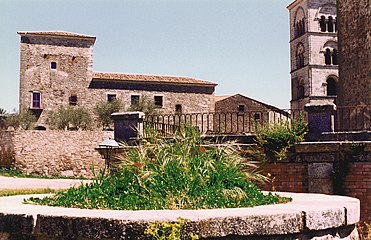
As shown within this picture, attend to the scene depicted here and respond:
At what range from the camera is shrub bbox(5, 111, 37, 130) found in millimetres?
36156

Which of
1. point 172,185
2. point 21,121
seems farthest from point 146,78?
point 172,185

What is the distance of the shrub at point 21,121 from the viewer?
3616 centimetres

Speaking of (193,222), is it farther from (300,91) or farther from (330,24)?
(330,24)

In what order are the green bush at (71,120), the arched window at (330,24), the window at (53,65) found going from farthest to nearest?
1. the arched window at (330,24)
2. the window at (53,65)
3. the green bush at (71,120)

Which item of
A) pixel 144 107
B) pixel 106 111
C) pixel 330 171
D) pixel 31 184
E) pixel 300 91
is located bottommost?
pixel 31 184

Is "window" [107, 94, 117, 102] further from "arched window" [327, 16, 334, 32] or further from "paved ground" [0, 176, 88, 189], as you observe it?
"arched window" [327, 16, 334, 32]

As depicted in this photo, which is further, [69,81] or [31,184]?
[69,81]

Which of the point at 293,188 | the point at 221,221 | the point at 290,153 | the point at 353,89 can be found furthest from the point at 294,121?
the point at 353,89

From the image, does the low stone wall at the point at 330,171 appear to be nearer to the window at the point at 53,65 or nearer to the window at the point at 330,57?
the window at the point at 53,65

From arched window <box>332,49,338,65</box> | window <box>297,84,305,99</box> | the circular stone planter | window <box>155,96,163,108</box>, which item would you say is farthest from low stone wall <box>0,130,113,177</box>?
the circular stone planter

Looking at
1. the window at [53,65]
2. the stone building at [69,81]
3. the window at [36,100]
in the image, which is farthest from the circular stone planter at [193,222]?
the window at [53,65]

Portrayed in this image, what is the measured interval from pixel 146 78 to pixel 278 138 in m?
33.1

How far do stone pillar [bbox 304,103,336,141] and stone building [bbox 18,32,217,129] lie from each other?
3220 centimetres

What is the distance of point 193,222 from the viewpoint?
3896 millimetres
